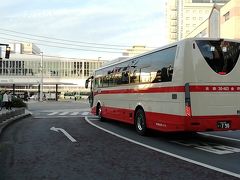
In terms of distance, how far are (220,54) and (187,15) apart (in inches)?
6387

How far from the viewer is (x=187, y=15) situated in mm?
172125

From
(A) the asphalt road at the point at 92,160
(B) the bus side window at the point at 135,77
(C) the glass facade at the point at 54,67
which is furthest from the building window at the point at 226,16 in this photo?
(C) the glass facade at the point at 54,67

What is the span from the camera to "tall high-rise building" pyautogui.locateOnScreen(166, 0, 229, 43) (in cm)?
16738

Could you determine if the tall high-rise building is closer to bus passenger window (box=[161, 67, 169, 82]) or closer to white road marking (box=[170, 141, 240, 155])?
bus passenger window (box=[161, 67, 169, 82])

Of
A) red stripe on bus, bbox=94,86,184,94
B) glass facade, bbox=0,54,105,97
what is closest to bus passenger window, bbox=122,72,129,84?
red stripe on bus, bbox=94,86,184,94

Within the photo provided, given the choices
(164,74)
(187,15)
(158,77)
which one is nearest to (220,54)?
(164,74)

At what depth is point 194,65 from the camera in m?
13.6

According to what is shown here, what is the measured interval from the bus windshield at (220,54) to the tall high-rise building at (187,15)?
148 metres

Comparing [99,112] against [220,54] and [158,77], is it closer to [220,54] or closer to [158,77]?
[158,77]

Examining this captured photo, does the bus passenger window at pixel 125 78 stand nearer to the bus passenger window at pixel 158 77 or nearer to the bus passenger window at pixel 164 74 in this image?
the bus passenger window at pixel 158 77

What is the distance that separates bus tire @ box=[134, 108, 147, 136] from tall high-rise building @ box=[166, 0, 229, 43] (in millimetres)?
145085

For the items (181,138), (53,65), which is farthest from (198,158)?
(53,65)

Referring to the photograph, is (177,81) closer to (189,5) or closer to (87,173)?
(87,173)

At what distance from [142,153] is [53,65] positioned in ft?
431
